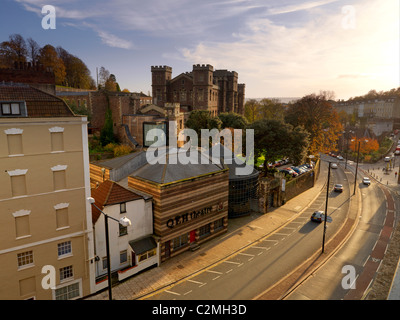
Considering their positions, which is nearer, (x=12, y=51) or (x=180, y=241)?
(x=180, y=241)

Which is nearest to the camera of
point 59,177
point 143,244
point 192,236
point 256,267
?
point 59,177

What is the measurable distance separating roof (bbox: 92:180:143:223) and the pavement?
21.8 feet

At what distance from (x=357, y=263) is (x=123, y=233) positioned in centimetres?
2307

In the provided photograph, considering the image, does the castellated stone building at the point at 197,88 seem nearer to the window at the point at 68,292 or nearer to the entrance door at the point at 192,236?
the entrance door at the point at 192,236

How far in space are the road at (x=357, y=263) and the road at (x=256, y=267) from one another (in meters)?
2.30

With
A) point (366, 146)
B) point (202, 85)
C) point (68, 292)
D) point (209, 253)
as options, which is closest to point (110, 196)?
point (68, 292)

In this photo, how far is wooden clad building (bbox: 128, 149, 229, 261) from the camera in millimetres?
25859

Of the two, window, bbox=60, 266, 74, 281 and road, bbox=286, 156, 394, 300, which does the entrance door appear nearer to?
road, bbox=286, 156, 394, 300

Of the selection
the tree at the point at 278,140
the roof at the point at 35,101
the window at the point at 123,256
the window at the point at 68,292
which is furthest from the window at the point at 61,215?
the tree at the point at 278,140

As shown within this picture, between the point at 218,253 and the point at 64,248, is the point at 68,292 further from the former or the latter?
the point at 218,253

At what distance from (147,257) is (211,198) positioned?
31.2 ft

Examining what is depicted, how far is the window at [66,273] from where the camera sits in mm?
20750

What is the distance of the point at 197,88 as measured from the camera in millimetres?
83750

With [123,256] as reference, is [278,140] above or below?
above
